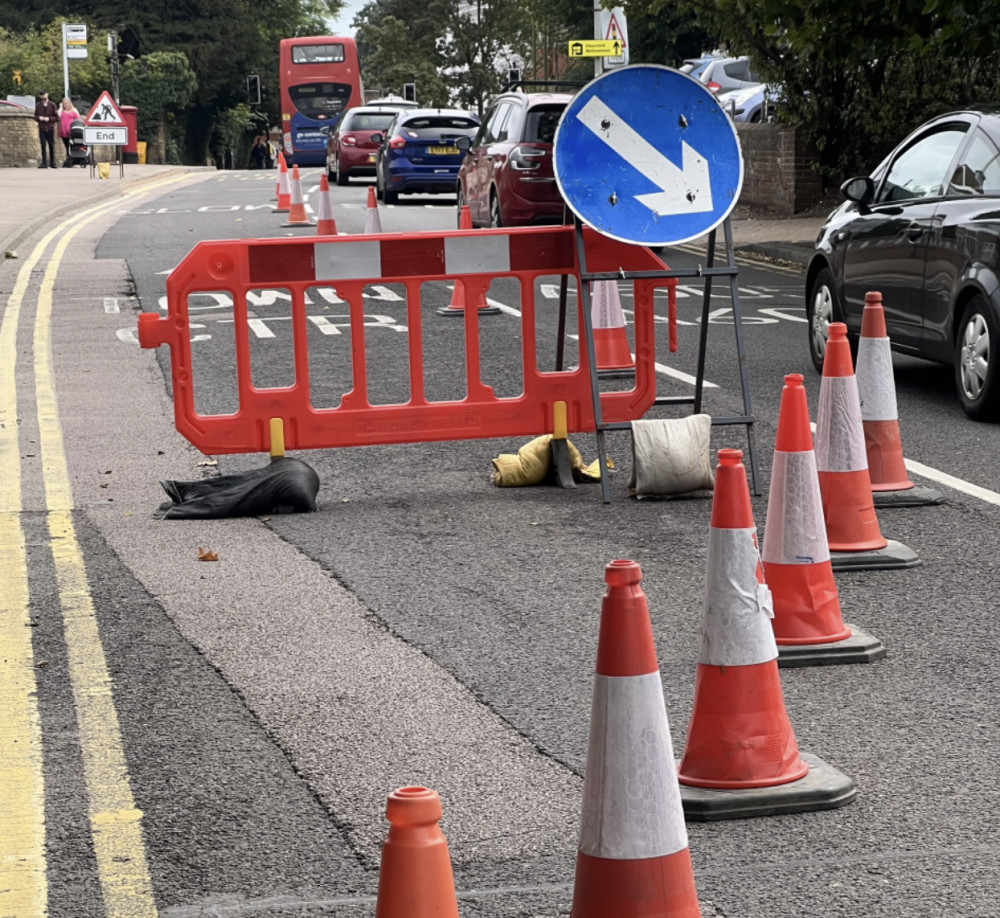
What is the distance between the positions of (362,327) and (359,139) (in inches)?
1125

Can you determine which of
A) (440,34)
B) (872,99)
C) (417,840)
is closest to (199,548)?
(417,840)

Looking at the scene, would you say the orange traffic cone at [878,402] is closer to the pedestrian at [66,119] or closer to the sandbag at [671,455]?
the sandbag at [671,455]

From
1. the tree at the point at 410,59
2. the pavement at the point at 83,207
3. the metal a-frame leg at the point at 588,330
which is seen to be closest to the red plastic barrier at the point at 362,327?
the metal a-frame leg at the point at 588,330

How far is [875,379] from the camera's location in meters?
7.39

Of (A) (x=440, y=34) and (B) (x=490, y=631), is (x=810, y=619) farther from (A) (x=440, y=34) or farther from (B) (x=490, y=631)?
(A) (x=440, y=34)

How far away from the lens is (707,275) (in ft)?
26.8

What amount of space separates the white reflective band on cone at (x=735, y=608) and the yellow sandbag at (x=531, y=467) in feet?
13.4

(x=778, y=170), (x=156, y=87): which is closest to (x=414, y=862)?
(x=778, y=170)

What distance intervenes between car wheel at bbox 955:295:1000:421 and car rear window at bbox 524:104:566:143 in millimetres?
10152

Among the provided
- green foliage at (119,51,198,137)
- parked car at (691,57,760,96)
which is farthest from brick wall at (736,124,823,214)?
green foliage at (119,51,198,137)

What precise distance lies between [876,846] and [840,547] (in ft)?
9.05

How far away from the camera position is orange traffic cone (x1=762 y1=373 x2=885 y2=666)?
5.32 meters

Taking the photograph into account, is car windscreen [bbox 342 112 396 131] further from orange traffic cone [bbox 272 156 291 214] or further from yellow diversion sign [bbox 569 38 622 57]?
yellow diversion sign [bbox 569 38 622 57]

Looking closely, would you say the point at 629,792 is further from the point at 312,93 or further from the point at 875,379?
the point at 312,93
